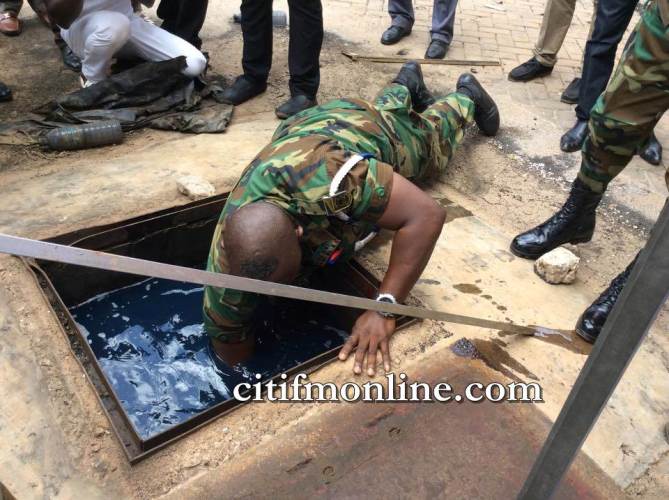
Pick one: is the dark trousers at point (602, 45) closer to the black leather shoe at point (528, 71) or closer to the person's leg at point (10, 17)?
the black leather shoe at point (528, 71)

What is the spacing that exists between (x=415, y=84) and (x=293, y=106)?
2.44 ft

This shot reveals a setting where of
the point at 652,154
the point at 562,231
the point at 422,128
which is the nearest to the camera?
the point at 562,231

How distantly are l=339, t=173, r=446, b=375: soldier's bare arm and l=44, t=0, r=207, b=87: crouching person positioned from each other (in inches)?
89.7

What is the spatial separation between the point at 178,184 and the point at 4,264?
0.83 m

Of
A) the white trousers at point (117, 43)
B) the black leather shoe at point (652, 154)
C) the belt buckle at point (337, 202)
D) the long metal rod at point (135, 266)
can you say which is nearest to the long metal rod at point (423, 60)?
the white trousers at point (117, 43)

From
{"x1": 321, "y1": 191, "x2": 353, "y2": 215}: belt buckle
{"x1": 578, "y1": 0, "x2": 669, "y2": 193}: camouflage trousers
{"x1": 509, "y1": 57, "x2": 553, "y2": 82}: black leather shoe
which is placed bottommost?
{"x1": 509, "y1": 57, "x2": 553, "y2": 82}: black leather shoe

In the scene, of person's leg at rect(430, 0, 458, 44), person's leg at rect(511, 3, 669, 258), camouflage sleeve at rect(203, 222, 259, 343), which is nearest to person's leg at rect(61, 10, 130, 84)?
camouflage sleeve at rect(203, 222, 259, 343)

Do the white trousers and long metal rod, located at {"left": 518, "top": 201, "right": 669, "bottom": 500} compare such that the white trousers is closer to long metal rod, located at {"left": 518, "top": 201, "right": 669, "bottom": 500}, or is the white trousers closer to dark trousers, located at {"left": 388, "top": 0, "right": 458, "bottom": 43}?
dark trousers, located at {"left": 388, "top": 0, "right": 458, "bottom": 43}

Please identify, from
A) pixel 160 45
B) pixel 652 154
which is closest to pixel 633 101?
pixel 652 154

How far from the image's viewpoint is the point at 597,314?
2086mm

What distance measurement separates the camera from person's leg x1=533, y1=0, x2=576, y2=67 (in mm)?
3867

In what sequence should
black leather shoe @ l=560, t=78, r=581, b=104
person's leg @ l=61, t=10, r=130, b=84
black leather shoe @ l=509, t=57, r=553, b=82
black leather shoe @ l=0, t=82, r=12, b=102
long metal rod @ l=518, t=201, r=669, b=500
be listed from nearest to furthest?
long metal rod @ l=518, t=201, r=669, b=500 → person's leg @ l=61, t=10, r=130, b=84 → black leather shoe @ l=0, t=82, r=12, b=102 → black leather shoe @ l=560, t=78, r=581, b=104 → black leather shoe @ l=509, t=57, r=553, b=82

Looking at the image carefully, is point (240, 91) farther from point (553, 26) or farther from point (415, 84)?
point (553, 26)

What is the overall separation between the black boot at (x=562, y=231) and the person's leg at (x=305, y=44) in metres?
1.68
